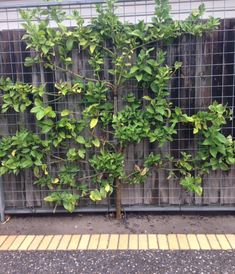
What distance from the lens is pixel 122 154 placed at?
3.34 metres

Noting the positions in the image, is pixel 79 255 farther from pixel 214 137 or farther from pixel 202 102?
pixel 202 102

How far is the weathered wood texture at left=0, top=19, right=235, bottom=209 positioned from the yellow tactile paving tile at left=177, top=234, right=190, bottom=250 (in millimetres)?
503

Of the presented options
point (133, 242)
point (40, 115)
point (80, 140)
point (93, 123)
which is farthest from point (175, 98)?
point (133, 242)

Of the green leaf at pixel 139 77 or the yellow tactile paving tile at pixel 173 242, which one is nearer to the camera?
the yellow tactile paving tile at pixel 173 242

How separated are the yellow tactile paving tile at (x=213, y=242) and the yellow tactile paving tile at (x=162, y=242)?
1.29 feet

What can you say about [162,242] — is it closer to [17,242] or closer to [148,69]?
[17,242]

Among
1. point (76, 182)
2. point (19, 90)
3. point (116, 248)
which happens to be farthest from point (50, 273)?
point (19, 90)

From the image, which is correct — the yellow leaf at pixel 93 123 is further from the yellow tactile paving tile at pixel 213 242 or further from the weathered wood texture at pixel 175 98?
the yellow tactile paving tile at pixel 213 242

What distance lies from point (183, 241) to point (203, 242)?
0.18 m

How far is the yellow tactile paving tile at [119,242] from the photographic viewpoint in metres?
2.90

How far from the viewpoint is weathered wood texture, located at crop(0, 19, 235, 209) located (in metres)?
3.19

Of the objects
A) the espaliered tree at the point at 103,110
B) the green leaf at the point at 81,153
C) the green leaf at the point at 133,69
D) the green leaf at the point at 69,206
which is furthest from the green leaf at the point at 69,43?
the green leaf at the point at 69,206

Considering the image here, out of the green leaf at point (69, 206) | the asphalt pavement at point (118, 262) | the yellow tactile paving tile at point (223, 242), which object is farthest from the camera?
the green leaf at point (69, 206)

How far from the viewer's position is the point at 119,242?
299 centimetres
